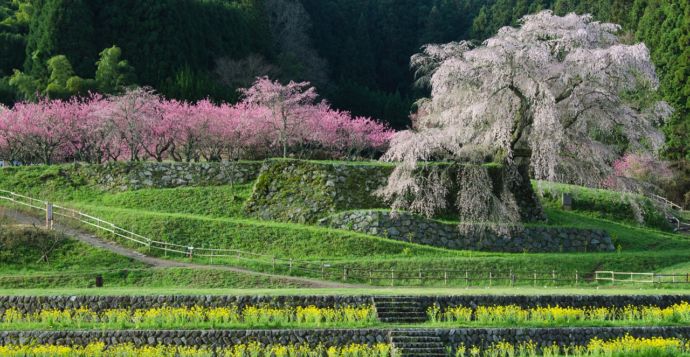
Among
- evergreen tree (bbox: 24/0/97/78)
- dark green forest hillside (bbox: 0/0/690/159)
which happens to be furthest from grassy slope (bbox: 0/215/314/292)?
evergreen tree (bbox: 24/0/97/78)

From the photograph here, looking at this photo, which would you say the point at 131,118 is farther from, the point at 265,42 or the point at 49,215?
the point at 265,42

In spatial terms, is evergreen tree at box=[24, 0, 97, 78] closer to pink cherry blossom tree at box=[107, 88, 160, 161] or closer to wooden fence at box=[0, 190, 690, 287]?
pink cherry blossom tree at box=[107, 88, 160, 161]

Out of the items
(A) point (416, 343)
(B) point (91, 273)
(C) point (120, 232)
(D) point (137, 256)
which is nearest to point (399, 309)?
(A) point (416, 343)

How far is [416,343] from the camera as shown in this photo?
2497cm

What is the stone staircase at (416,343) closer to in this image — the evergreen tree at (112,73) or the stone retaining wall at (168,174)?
the stone retaining wall at (168,174)

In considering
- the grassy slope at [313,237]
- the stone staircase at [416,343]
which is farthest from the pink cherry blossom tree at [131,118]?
the stone staircase at [416,343]

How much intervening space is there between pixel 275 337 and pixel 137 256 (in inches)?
665

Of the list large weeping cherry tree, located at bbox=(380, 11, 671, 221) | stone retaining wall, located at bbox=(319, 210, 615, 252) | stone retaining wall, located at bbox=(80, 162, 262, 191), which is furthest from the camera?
stone retaining wall, located at bbox=(80, 162, 262, 191)

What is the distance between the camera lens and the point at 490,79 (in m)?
44.0

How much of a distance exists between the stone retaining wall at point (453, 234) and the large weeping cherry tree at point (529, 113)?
0.82 metres

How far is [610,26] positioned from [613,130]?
4792 mm

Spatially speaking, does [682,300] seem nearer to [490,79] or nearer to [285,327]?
[285,327]

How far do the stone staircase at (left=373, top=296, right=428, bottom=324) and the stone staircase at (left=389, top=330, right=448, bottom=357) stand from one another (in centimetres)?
163

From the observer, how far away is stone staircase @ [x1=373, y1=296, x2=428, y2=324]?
89.1 ft
